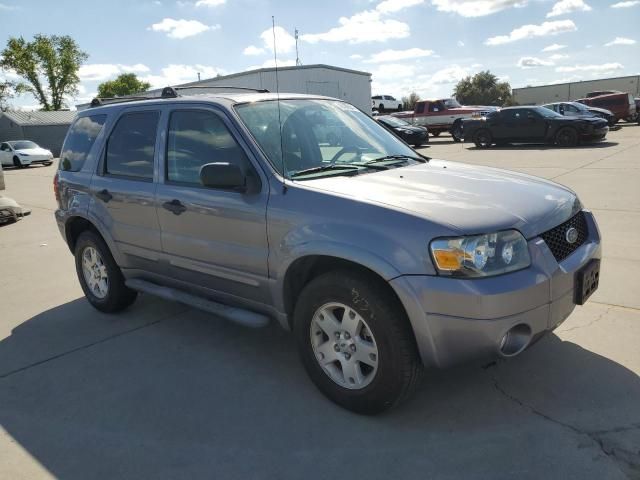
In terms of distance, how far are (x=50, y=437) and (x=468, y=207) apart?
105 inches

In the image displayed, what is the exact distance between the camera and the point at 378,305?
2.75 metres

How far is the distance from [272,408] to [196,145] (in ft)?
6.17

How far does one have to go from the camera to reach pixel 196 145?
12.5ft

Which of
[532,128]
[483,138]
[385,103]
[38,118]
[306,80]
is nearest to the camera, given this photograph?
[532,128]

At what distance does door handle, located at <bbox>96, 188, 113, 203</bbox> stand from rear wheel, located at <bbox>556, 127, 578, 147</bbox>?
17008 mm

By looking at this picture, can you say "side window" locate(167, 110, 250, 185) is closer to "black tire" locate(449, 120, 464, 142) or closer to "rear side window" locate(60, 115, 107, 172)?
"rear side window" locate(60, 115, 107, 172)

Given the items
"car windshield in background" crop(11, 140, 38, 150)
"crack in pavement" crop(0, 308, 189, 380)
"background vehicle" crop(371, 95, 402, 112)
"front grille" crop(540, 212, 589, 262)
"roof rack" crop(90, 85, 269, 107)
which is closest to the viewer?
"front grille" crop(540, 212, 589, 262)

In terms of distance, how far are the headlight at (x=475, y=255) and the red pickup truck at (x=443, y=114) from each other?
23.5 metres

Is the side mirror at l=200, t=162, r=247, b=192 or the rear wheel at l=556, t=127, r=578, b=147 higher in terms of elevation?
the side mirror at l=200, t=162, r=247, b=192

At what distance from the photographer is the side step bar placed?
11.3 ft

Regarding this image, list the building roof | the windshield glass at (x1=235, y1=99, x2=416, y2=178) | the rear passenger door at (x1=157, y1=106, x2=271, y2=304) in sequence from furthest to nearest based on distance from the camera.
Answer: the building roof, the windshield glass at (x1=235, y1=99, x2=416, y2=178), the rear passenger door at (x1=157, y1=106, x2=271, y2=304)

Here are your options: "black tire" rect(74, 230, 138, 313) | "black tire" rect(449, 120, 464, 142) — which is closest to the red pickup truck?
"black tire" rect(449, 120, 464, 142)

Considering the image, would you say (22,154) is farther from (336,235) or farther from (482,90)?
(482,90)

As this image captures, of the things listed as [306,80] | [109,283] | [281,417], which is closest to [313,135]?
[281,417]
